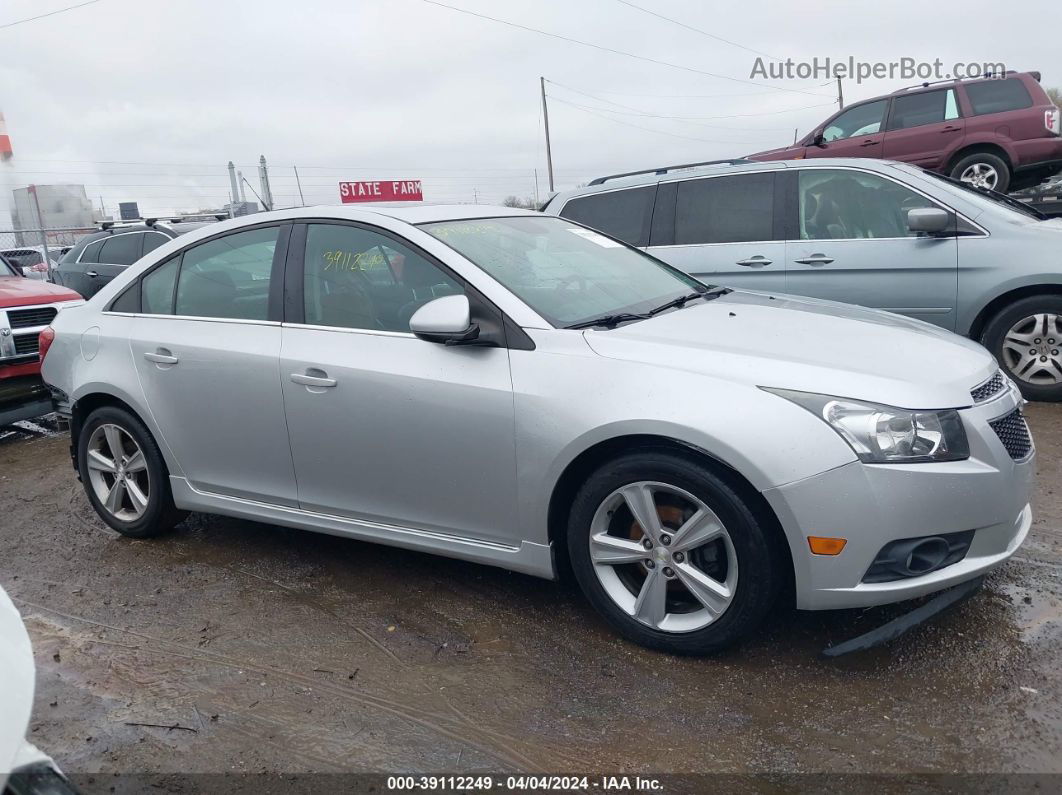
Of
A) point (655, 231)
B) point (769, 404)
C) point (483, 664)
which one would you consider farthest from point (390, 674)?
point (655, 231)

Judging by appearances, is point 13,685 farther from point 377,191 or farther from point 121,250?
point 121,250

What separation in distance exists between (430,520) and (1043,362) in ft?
14.9

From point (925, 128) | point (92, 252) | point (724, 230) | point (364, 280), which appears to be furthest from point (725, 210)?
point (92, 252)

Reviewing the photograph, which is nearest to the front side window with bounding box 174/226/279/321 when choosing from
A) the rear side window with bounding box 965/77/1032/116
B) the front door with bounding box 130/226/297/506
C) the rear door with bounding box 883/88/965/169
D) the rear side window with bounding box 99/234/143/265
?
the front door with bounding box 130/226/297/506

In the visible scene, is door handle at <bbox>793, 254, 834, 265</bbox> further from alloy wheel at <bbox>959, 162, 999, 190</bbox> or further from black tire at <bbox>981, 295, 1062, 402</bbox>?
alloy wheel at <bbox>959, 162, 999, 190</bbox>

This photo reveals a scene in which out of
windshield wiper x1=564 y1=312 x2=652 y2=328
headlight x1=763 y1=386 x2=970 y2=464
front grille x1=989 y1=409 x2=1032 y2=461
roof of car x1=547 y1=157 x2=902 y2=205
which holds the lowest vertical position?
front grille x1=989 y1=409 x2=1032 y2=461

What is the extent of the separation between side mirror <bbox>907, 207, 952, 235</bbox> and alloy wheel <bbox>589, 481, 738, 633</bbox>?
385 centimetres

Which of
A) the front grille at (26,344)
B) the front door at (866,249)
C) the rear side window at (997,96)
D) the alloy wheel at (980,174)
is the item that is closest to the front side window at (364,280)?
the front door at (866,249)

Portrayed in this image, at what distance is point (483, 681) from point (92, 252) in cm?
1212

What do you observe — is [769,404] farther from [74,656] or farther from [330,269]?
[74,656]

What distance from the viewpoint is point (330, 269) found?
12.7ft

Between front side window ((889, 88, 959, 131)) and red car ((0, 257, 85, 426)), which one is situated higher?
front side window ((889, 88, 959, 131))

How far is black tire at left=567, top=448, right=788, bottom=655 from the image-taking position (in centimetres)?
285

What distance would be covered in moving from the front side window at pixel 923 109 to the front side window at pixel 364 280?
10.0 m
